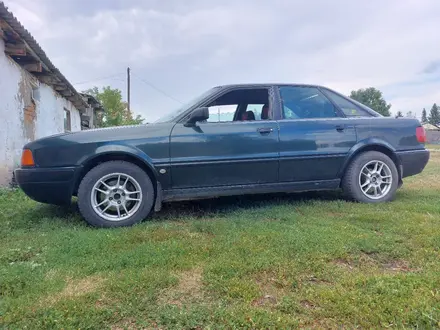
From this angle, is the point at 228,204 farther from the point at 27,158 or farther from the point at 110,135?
the point at 27,158

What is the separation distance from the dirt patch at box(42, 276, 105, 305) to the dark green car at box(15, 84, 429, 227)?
1234 mm

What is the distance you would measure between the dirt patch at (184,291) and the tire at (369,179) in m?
2.57

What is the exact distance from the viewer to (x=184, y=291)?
81.0 inches

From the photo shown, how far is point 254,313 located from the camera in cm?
179

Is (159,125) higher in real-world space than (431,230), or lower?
higher

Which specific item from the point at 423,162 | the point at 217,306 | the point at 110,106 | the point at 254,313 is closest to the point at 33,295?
the point at 217,306

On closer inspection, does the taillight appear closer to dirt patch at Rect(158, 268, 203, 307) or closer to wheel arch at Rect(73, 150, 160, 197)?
wheel arch at Rect(73, 150, 160, 197)

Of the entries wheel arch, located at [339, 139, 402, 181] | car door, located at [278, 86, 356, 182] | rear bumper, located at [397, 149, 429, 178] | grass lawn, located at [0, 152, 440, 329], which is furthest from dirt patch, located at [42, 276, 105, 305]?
rear bumper, located at [397, 149, 429, 178]

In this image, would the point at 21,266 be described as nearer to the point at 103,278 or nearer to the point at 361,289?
the point at 103,278

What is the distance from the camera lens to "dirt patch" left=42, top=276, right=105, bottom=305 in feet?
6.42

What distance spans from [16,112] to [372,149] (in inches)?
240

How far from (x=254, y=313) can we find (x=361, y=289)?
699 millimetres

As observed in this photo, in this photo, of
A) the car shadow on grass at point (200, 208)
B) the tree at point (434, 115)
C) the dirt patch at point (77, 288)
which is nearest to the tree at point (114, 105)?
the car shadow on grass at point (200, 208)

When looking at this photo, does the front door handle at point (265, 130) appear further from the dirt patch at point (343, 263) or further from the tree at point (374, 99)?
the tree at point (374, 99)
